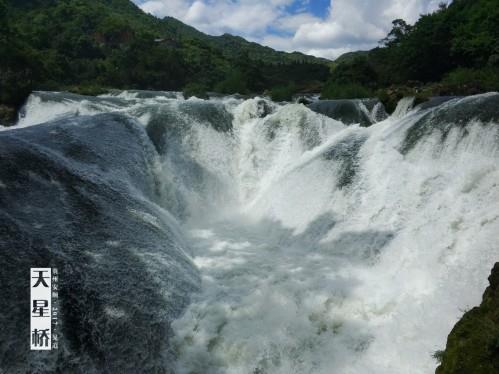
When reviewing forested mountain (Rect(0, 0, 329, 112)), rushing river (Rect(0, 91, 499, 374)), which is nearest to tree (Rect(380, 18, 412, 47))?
forested mountain (Rect(0, 0, 329, 112))

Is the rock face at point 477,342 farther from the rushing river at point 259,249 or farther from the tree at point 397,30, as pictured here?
the tree at point 397,30

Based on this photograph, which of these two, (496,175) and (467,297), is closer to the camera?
(467,297)

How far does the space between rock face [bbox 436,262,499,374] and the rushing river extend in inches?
28.9

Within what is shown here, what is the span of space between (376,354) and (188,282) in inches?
99.6

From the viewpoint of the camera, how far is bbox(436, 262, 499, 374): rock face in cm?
321

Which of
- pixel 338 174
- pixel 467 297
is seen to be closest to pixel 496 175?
pixel 467 297

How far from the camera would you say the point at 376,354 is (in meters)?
4.51

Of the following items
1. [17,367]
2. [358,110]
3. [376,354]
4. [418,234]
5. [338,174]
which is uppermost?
[358,110]

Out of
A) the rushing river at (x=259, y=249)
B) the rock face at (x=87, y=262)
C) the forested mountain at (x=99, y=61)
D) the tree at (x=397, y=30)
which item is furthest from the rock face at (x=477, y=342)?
the tree at (x=397, y=30)

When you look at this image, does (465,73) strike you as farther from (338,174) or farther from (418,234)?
(418,234)

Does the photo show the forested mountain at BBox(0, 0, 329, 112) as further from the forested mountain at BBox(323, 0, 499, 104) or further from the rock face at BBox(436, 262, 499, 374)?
the rock face at BBox(436, 262, 499, 374)

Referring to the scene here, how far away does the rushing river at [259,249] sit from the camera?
4.30 m

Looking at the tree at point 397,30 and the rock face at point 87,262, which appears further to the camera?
the tree at point 397,30

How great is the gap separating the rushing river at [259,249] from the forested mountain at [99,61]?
11.7 m
